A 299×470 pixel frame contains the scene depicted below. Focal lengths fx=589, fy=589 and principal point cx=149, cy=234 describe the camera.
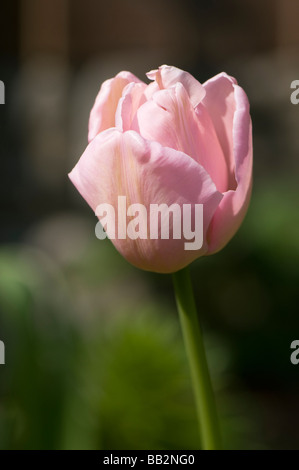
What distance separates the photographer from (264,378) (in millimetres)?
832

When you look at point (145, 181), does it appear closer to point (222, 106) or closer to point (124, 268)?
point (222, 106)

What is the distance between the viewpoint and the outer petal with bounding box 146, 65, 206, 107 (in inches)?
8.9

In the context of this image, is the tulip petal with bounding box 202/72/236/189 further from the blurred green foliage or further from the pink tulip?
the blurred green foliage

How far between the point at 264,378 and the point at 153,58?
36.0 inches

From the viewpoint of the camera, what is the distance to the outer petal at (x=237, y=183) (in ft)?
0.69

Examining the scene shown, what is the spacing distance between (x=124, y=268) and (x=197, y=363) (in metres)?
0.73

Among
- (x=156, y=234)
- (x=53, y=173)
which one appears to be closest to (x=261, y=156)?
(x=53, y=173)

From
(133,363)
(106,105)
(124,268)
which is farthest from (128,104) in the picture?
(124,268)

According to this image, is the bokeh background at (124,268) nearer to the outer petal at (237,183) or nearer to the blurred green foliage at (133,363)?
the blurred green foliage at (133,363)

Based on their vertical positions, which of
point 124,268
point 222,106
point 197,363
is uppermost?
point 124,268

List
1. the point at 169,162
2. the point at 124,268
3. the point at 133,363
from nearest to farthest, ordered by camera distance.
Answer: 1. the point at 169,162
2. the point at 133,363
3. the point at 124,268

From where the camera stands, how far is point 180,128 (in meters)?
0.22

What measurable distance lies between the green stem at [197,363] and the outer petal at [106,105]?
7 centimetres

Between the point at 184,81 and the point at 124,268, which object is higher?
the point at 124,268
